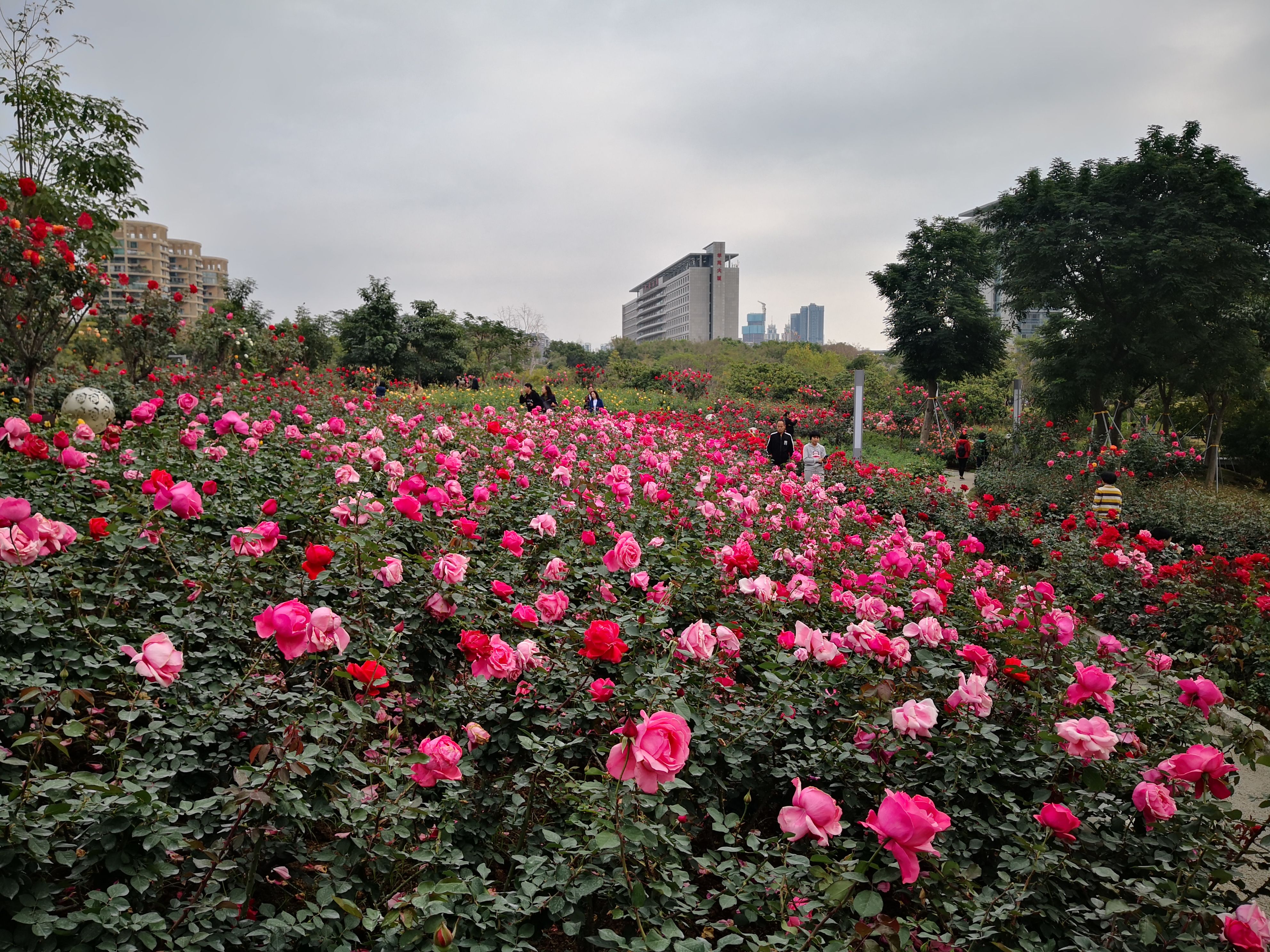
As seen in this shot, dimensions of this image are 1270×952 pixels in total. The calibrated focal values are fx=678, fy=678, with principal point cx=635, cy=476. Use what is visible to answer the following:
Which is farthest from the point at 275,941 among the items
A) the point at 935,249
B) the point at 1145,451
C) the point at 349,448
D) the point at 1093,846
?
the point at 935,249

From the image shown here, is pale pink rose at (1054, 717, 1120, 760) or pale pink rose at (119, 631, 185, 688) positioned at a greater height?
pale pink rose at (119, 631, 185, 688)

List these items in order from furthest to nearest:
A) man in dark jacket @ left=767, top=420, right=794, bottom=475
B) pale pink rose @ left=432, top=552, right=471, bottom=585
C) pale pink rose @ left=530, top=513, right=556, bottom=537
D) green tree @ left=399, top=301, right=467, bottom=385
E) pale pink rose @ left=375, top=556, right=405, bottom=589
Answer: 1. green tree @ left=399, top=301, right=467, bottom=385
2. man in dark jacket @ left=767, top=420, right=794, bottom=475
3. pale pink rose @ left=530, top=513, right=556, bottom=537
4. pale pink rose @ left=375, top=556, right=405, bottom=589
5. pale pink rose @ left=432, top=552, right=471, bottom=585

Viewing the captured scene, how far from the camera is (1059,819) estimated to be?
51.9 inches

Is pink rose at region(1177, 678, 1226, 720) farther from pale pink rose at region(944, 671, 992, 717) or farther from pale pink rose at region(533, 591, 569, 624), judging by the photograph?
pale pink rose at region(533, 591, 569, 624)

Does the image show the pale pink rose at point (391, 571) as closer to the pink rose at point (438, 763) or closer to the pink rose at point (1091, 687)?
the pink rose at point (438, 763)

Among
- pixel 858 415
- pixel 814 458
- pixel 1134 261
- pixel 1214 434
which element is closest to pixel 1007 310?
pixel 1134 261

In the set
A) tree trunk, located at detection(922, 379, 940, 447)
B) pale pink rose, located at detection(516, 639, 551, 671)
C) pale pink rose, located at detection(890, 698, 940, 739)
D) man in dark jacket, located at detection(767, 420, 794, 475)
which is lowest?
pale pink rose, located at detection(890, 698, 940, 739)

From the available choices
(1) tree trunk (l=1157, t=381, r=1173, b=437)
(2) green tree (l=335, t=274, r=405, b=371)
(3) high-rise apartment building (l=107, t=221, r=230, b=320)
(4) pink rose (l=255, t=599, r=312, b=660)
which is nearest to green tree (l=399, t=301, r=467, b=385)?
(2) green tree (l=335, t=274, r=405, b=371)

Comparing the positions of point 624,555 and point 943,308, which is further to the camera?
point 943,308

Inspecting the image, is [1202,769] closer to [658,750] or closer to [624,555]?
[658,750]

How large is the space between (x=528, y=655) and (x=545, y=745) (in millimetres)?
209

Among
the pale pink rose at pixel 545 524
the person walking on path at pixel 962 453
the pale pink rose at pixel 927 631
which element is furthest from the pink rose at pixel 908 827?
the person walking on path at pixel 962 453

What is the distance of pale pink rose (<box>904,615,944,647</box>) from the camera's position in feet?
6.50

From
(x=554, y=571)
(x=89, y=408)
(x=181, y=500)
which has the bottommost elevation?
(x=554, y=571)
